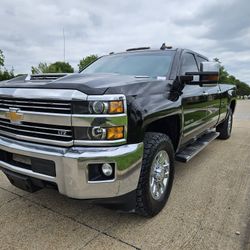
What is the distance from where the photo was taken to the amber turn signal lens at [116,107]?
7.66ft

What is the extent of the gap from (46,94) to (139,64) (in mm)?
1768

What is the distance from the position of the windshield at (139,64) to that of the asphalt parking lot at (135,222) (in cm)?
156

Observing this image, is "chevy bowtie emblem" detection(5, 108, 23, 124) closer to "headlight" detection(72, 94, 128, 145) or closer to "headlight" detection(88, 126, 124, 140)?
"headlight" detection(72, 94, 128, 145)

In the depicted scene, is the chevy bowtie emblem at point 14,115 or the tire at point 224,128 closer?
the chevy bowtie emblem at point 14,115

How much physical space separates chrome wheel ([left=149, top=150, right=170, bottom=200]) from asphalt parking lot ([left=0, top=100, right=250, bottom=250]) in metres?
0.23

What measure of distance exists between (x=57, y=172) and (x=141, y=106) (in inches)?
36.5

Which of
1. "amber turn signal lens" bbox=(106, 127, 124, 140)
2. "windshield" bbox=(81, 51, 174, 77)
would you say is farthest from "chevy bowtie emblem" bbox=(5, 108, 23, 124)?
"windshield" bbox=(81, 51, 174, 77)

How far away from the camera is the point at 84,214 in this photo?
3.04m

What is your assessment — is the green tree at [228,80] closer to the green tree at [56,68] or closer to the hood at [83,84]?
the hood at [83,84]

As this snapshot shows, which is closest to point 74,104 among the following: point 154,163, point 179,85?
point 154,163

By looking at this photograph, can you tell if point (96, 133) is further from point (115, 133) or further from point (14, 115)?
point (14, 115)

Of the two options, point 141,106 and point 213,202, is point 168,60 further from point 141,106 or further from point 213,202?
point 213,202

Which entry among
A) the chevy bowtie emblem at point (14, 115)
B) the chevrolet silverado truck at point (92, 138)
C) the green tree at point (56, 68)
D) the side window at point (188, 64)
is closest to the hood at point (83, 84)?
the chevrolet silverado truck at point (92, 138)

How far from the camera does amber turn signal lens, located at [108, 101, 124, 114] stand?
7.66 ft
